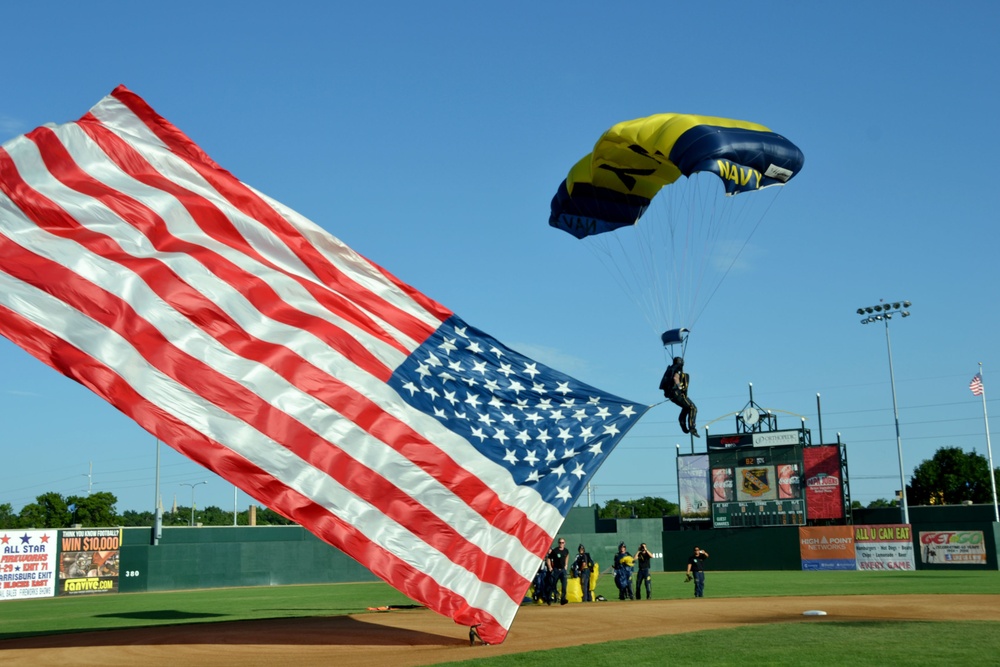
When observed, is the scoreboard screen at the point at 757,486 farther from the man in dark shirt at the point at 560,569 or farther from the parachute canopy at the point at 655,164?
the parachute canopy at the point at 655,164

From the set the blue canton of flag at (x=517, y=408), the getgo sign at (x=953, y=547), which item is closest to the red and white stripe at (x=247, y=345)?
the blue canton of flag at (x=517, y=408)

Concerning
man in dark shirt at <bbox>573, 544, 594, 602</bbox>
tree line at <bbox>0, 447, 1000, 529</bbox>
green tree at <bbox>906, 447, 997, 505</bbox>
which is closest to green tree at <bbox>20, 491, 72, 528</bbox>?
tree line at <bbox>0, 447, 1000, 529</bbox>

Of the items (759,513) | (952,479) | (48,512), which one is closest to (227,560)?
(759,513)

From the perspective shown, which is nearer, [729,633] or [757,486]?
[729,633]

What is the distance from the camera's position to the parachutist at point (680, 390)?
17.2 metres

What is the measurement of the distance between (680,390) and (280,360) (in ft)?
26.0

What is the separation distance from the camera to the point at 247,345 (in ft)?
39.3

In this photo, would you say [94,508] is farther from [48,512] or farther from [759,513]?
[759,513]

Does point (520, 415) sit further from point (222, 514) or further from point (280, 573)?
point (222, 514)

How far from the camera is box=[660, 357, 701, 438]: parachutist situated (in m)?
17.2

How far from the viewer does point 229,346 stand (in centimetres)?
1188

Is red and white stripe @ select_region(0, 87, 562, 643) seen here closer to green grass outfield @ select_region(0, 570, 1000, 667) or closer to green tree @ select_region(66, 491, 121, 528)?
green grass outfield @ select_region(0, 570, 1000, 667)

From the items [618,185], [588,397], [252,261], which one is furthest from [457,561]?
[618,185]

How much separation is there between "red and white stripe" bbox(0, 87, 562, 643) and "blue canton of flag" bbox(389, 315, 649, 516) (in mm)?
241
